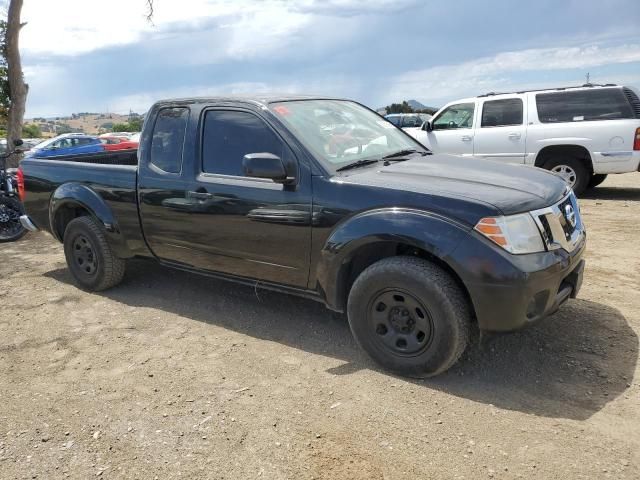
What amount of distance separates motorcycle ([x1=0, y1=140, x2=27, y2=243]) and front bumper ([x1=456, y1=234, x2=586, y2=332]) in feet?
23.0

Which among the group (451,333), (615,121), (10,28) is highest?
(10,28)

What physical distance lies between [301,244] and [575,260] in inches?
69.1

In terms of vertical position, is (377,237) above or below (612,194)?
above

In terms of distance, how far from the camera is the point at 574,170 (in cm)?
994

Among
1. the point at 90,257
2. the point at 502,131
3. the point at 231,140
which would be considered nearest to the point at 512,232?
the point at 231,140

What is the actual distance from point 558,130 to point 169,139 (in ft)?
25.0

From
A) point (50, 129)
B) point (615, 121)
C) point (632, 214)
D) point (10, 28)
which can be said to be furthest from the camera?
point (50, 129)

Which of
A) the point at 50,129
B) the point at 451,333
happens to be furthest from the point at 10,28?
the point at 50,129

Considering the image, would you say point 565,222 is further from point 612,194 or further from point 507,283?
point 612,194

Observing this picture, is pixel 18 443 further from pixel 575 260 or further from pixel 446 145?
pixel 446 145

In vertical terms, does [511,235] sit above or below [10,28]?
below

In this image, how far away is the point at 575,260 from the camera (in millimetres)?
3506

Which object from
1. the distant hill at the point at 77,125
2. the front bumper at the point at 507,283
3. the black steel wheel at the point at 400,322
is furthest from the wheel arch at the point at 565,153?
the distant hill at the point at 77,125

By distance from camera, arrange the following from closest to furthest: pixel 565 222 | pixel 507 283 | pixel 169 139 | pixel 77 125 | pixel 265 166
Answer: pixel 507 283, pixel 565 222, pixel 265 166, pixel 169 139, pixel 77 125
